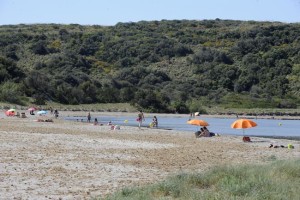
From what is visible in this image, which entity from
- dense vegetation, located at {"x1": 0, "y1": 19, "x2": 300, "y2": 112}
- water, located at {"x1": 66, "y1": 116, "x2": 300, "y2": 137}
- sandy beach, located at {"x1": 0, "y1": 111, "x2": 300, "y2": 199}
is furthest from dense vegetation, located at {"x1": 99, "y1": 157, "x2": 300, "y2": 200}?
dense vegetation, located at {"x1": 0, "y1": 19, "x2": 300, "y2": 112}

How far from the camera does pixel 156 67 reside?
11150cm

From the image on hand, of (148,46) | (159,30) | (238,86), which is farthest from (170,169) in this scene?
(159,30)

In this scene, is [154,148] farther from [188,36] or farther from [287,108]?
[188,36]

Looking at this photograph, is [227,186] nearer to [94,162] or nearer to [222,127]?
[94,162]

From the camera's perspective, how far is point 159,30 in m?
148

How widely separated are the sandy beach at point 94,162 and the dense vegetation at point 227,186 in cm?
122

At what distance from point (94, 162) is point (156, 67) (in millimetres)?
93175

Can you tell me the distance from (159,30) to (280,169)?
133700mm

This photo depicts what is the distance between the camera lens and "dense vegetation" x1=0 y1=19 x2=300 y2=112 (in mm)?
76625

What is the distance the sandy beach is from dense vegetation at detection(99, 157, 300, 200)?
1220 mm

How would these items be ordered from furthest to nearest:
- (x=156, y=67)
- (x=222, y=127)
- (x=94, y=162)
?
(x=156, y=67) < (x=222, y=127) < (x=94, y=162)

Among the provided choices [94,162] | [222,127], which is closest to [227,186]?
[94,162]

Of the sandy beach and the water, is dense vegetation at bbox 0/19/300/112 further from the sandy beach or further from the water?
the sandy beach

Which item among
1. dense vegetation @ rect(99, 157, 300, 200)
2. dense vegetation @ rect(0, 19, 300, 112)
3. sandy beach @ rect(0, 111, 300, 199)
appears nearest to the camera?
dense vegetation @ rect(99, 157, 300, 200)
